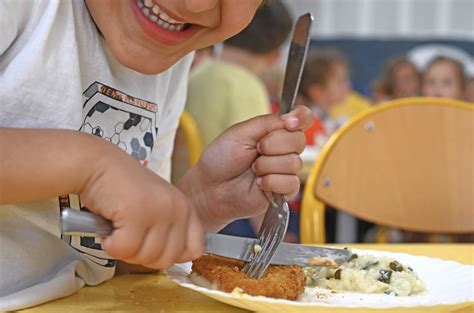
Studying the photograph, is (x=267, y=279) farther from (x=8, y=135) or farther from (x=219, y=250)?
Answer: (x=8, y=135)

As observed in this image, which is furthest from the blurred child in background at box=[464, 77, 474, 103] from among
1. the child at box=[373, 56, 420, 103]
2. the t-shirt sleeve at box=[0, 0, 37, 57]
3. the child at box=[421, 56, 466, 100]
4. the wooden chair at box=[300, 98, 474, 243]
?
the t-shirt sleeve at box=[0, 0, 37, 57]

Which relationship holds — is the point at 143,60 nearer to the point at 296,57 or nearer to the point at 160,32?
the point at 160,32

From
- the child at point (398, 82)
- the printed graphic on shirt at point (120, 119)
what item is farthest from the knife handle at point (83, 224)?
the child at point (398, 82)

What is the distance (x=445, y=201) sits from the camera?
1.38 metres

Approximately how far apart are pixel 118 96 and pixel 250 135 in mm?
147

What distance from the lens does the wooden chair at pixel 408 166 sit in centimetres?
135

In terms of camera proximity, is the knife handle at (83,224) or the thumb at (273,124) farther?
the thumb at (273,124)

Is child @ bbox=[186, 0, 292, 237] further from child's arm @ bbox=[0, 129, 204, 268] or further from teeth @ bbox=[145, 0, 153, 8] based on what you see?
child's arm @ bbox=[0, 129, 204, 268]

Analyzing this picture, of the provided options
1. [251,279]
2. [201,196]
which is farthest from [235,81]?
[251,279]

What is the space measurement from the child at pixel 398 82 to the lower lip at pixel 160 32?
3678 mm

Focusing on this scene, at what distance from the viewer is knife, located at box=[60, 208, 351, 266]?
1.78 ft

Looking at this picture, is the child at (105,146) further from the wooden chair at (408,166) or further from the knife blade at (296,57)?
the wooden chair at (408,166)

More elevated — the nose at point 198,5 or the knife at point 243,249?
the nose at point 198,5

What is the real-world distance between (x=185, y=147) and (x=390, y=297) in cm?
132
